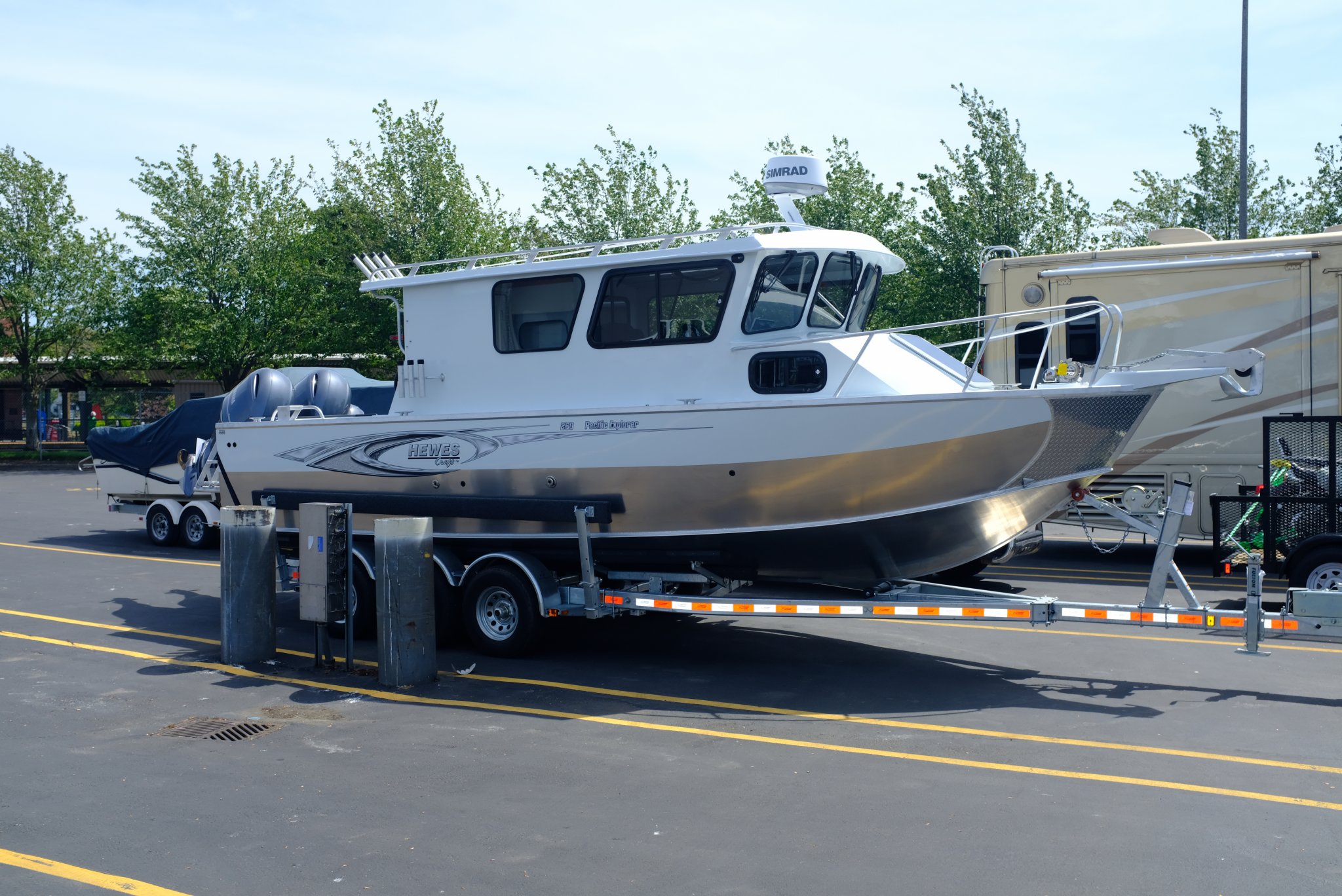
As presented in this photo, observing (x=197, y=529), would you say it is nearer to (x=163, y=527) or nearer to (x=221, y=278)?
(x=163, y=527)

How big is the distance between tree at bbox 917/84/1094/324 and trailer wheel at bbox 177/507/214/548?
16.3 metres

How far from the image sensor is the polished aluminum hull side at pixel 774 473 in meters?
8.00

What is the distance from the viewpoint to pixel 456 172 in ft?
109

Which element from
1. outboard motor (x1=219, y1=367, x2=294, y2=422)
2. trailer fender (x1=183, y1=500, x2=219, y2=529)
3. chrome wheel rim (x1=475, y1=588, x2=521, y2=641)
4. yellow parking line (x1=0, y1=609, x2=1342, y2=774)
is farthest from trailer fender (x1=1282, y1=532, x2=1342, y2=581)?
trailer fender (x1=183, y1=500, x2=219, y2=529)

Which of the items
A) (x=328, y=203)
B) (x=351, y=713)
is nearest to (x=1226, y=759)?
(x=351, y=713)

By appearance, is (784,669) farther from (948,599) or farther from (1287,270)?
(1287,270)

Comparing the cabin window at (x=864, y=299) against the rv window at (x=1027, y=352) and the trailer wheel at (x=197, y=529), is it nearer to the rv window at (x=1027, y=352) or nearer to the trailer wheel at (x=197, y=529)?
the rv window at (x=1027, y=352)

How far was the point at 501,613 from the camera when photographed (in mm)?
9664

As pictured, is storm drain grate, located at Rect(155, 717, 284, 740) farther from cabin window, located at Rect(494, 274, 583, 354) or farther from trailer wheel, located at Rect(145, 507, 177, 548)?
trailer wheel, located at Rect(145, 507, 177, 548)

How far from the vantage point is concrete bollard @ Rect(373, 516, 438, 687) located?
856 centimetres

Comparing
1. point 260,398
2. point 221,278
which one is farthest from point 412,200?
point 260,398

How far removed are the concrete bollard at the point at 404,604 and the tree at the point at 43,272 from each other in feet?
114

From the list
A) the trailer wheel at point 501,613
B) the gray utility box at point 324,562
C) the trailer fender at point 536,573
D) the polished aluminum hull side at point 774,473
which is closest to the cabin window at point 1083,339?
the polished aluminum hull side at point 774,473

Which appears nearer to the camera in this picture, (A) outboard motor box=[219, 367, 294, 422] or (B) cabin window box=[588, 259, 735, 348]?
(B) cabin window box=[588, 259, 735, 348]
